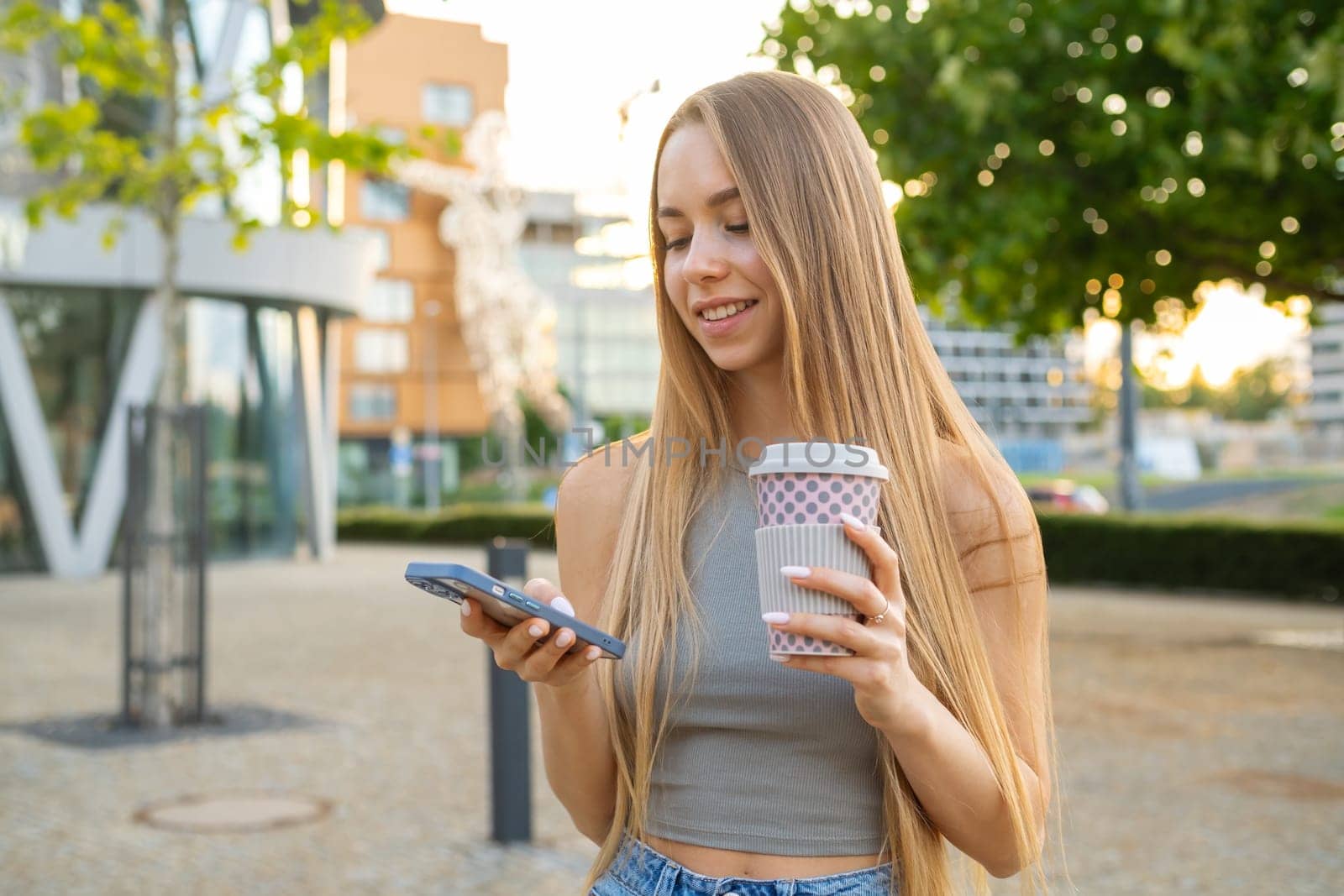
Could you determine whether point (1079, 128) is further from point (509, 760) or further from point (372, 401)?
point (372, 401)

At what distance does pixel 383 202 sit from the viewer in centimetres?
5372

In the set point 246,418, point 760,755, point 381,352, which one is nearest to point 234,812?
point 760,755

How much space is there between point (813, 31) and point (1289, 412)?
96655 millimetres

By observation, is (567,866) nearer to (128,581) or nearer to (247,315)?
(128,581)

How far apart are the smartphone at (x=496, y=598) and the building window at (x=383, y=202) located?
53.1m

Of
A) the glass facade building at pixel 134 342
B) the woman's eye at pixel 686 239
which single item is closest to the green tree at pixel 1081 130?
the woman's eye at pixel 686 239

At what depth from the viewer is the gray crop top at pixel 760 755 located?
5.75ft

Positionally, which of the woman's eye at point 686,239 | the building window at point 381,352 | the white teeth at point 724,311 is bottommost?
the white teeth at point 724,311

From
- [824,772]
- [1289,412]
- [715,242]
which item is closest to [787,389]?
[715,242]

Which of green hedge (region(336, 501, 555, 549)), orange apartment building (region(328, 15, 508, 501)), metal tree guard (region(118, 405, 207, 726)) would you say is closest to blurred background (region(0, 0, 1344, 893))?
metal tree guard (region(118, 405, 207, 726))

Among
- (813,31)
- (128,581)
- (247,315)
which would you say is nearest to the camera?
(128,581)

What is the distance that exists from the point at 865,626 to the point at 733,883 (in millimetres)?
509

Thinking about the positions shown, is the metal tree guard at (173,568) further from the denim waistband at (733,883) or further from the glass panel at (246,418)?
the glass panel at (246,418)

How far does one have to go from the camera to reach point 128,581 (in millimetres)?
9188
